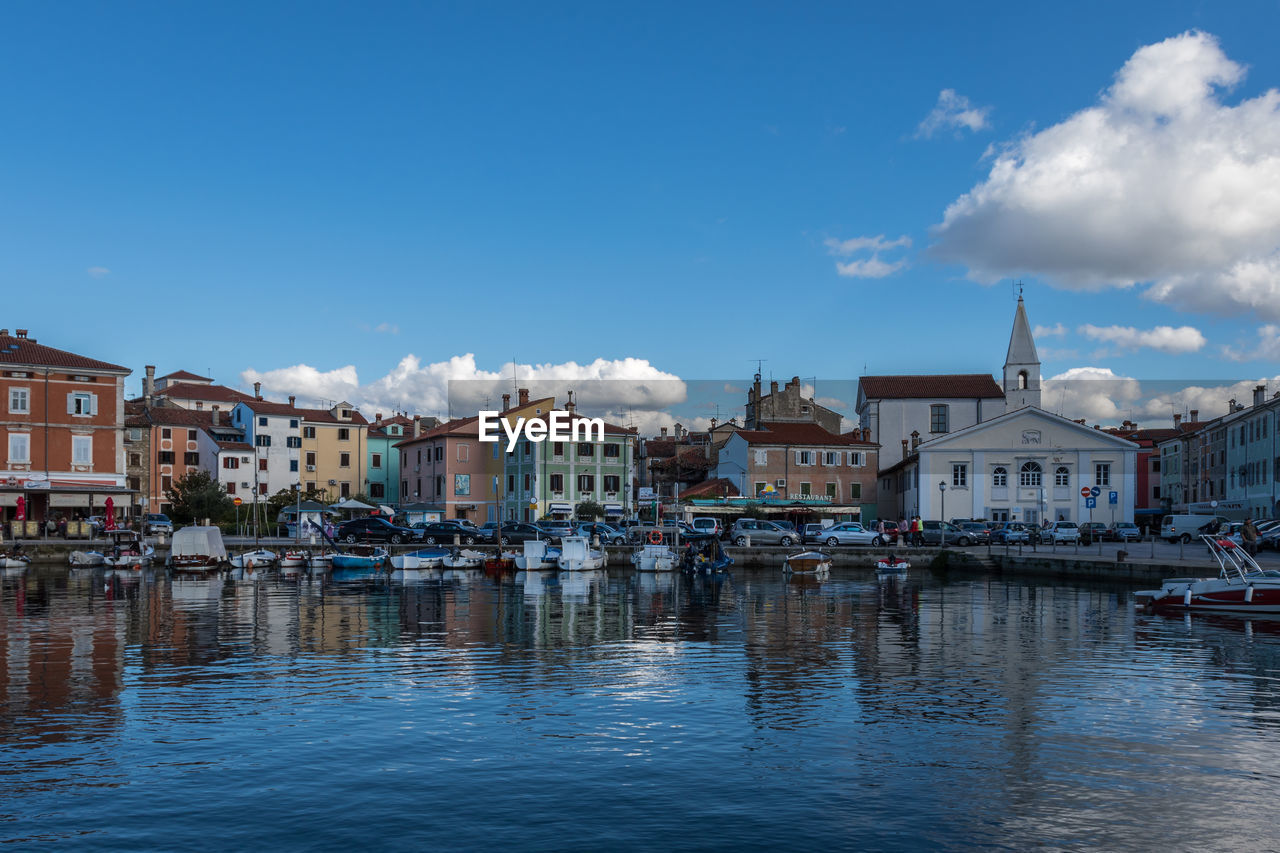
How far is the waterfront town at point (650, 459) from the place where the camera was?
7594cm

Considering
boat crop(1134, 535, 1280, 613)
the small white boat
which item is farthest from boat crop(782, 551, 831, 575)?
boat crop(1134, 535, 1280, 613)

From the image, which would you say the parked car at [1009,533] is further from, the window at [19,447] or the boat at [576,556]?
the window at [19,447]

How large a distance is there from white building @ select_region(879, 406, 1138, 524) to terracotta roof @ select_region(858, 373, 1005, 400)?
52.2 ft

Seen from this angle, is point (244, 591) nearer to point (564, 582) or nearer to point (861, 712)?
point (564, 582)

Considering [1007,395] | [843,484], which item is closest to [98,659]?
[843,484]

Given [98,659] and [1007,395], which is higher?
[1007,395]

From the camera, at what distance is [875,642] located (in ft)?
96.1

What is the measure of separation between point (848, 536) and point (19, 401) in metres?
56.3

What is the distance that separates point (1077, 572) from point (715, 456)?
62.6m

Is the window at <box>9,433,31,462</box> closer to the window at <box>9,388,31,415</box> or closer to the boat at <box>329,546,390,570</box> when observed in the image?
the window at <box>9,388,31,415</box>

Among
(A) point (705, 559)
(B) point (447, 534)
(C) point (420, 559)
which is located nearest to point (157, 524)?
(B) point (447, 534)

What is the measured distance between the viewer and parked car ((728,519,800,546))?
2798 inches

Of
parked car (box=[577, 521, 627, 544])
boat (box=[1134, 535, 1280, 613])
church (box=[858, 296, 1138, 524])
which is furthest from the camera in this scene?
church (box=[858, 296, 1138, 524])

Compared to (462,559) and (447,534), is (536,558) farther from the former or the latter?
(447,534)
